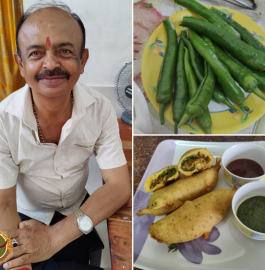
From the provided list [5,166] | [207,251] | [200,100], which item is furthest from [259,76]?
[5,166]

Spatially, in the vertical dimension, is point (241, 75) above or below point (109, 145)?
above

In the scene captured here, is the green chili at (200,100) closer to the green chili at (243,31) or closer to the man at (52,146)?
the green chili at (243,31)

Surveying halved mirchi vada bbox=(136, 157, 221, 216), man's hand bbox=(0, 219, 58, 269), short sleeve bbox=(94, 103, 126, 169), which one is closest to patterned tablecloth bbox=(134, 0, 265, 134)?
halved mirchi vada bbox=(136, 157, 221, 216)

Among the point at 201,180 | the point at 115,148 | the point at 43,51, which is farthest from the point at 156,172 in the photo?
the point at 43,51

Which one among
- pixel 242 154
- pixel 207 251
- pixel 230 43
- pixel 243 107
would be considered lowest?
pixel 207 251

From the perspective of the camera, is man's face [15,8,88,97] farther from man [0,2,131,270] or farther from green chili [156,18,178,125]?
green chili [156,18,178,125]

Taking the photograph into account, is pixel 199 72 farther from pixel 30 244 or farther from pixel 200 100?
pixel 30 244

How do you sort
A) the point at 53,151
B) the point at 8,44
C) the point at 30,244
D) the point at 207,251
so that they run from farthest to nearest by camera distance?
1. the point at 8,44
2. the point at 53,151
3. the point at 30,244
4. the point at 207,251

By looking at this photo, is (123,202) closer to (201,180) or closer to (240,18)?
(201,180)
